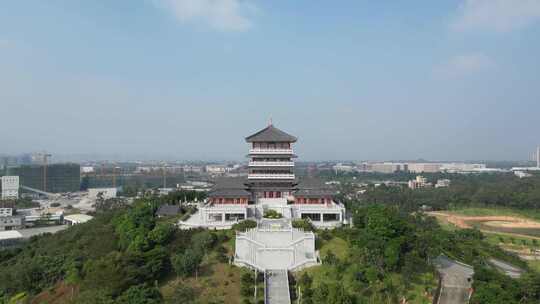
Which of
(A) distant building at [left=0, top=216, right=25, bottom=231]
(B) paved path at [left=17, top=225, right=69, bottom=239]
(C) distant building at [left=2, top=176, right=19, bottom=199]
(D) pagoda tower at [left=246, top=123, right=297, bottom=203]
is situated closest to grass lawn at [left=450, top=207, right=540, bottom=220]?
(D) pagoda tower at [left=246, top=123, right=297, bottom=203]

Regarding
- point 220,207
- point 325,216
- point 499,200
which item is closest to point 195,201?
point 220,207

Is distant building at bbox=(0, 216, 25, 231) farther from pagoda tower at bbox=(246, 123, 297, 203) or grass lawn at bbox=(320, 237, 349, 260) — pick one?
grass lawn at bbox=(320, 237, 349, 260)

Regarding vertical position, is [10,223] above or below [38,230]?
above

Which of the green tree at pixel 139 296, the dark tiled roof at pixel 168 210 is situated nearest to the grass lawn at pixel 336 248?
the green tree at pixel 139 296

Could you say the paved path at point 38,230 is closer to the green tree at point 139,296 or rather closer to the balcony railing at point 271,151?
the balcony railing at point 271,151

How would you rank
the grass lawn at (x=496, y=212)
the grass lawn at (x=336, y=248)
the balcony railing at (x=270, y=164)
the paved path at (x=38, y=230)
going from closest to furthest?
the grass lawn at (x=336, y=248)
the balcony railing at (x=270, y=164)
the paved path at (x=38, y=230)
the grass lawn at (x=496, y=212)

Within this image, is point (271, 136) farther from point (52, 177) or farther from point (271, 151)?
point (52, 177)

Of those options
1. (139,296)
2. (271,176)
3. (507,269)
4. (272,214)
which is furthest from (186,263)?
(507,269)
